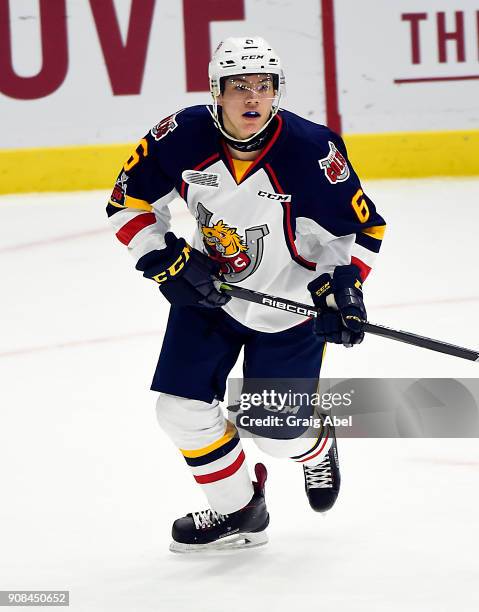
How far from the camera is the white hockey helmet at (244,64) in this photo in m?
2.59

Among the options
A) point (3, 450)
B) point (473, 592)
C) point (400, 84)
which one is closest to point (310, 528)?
point (473, 592)

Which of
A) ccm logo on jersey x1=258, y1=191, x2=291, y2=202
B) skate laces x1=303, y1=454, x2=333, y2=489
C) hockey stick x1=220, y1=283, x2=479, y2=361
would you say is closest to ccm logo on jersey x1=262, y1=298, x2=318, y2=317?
hockey stick x1=220, y1=283, x2=479, y2=361

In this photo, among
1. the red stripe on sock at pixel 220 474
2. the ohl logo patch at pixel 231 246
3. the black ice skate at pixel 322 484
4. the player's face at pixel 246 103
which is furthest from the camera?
the black ice skate at pixel 322 484

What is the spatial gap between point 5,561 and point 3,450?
2.27 feet

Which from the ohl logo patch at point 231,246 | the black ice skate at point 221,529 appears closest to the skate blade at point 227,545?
the black ice skate at point 221,529

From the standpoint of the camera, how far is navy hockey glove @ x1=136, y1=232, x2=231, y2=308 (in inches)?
106

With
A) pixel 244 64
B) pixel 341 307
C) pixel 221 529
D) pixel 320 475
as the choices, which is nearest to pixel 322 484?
pixel 320 475

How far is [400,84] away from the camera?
6250 mm

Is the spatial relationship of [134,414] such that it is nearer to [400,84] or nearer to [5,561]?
[5,561]

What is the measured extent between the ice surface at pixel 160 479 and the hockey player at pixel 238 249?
0.54ft

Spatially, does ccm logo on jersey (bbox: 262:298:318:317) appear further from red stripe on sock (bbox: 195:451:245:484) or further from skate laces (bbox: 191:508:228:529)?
skate laces (bbox: 191:508:228:529)

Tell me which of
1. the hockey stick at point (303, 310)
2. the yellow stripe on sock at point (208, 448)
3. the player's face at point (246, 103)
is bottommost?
the yellow stripe on sock at point (208, 448)

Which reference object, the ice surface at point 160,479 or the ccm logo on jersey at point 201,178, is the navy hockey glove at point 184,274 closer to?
the ccm logo on jersey at point 201,178

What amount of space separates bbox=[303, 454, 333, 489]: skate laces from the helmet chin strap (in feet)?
2.72
